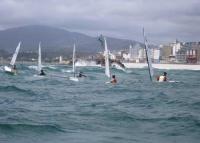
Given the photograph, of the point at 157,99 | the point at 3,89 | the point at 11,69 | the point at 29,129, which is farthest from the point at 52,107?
the point at 11,69

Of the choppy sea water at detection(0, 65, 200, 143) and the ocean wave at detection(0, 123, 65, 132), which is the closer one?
the choppy sea water at detection(0, 65, 200, 143)

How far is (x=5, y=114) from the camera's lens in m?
21.3

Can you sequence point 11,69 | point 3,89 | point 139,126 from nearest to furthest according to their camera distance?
point 139,126
point 3,89
point 11,69

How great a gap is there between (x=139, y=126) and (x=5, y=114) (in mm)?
5874

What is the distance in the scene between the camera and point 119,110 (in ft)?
78.7

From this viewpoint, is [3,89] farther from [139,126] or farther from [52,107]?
[139,126]

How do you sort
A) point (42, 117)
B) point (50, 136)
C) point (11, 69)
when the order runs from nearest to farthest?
point (50, 136), point (42, 117), point (11, 69)

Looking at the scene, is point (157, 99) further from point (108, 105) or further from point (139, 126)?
point (139, 126)

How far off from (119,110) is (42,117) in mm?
4674

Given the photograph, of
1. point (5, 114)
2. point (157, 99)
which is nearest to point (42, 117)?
point (5, 114)

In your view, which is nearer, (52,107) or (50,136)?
(50,136)

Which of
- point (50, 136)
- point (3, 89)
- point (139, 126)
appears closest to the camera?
point (50, 136)

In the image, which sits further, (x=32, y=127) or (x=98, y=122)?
(x=98, y=122)

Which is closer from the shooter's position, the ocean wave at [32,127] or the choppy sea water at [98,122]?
the choppy sea water at [98,122]
